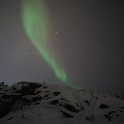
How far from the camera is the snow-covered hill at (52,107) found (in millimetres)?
17250

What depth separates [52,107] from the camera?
66.1 feet

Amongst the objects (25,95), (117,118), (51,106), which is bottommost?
(117,118)

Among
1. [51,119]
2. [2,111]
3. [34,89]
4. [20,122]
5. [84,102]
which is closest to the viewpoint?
[20,122]

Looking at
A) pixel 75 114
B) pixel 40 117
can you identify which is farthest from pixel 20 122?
pixel 75 114

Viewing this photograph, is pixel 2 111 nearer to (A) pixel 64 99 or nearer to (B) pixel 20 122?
(B) pixel 20 122

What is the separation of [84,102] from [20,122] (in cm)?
1064

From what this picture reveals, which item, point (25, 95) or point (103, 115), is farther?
point (25, 95)

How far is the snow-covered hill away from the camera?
17.2 metres

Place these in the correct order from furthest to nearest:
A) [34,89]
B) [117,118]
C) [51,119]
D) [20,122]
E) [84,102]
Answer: [34,89] < [84,102] < [117,118] < [51,119] < [20,122]

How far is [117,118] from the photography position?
18.4m

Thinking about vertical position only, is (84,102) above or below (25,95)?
below

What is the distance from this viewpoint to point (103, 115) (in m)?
19.3

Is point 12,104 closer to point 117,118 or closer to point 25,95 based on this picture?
point 25,95

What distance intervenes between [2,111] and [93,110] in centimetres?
1149
